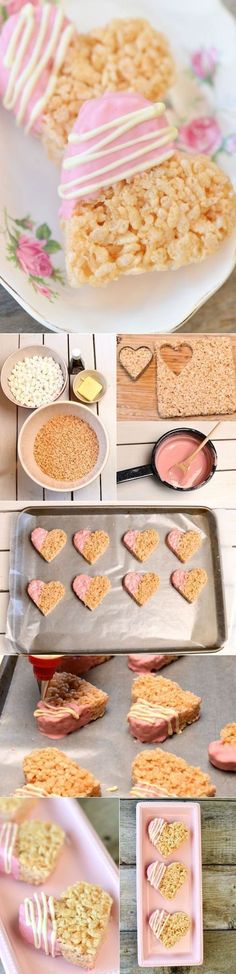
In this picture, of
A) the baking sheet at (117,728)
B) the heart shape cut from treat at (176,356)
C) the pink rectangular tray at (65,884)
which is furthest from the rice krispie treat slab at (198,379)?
the pink rectangular tray at (65,884)

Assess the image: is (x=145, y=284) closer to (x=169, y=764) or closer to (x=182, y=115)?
(x=182, y=115)

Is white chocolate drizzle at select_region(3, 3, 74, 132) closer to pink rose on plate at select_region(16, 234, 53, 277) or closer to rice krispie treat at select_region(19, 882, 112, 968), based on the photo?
pink rose on plate at select_region(16, 234, 53, 277)

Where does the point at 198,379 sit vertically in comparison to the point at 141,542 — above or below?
above

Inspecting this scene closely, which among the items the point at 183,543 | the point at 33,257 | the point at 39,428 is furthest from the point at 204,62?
the point at 183,543

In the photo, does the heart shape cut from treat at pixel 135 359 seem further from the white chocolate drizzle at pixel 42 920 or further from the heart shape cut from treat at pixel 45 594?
the white chocolate drizzle at pixel 42 920

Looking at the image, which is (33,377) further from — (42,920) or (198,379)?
(42,920)

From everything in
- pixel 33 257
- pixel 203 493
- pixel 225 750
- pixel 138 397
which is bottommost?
pixel 225 750
